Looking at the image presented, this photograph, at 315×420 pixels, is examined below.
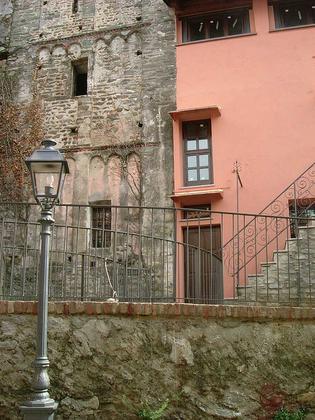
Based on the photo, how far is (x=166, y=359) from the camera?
5.33 m

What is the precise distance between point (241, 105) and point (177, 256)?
6471 millimetres

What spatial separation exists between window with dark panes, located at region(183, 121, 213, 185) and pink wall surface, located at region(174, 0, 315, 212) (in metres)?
0.29

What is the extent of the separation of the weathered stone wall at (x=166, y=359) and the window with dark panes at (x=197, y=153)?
790 centimetres

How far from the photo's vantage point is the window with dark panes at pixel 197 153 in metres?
13.2

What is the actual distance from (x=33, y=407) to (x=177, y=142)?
386 inches

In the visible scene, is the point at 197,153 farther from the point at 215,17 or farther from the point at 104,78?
the point at 215,17

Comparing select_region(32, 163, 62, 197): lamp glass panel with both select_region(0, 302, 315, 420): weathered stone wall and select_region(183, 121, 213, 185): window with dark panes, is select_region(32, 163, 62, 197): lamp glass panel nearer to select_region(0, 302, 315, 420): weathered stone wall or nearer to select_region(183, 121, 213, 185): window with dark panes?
select_region(0, 302, 315, 420): weathered stone wall

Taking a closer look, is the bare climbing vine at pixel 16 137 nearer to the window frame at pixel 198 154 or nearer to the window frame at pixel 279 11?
the window frame at pixel 198 154

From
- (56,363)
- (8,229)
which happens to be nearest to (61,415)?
(56,363)

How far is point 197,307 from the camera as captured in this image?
541 centimetres

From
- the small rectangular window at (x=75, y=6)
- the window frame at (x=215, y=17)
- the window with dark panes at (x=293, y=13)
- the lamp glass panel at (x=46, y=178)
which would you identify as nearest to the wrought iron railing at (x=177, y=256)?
the lamp glass panel at (x=46, y=178)

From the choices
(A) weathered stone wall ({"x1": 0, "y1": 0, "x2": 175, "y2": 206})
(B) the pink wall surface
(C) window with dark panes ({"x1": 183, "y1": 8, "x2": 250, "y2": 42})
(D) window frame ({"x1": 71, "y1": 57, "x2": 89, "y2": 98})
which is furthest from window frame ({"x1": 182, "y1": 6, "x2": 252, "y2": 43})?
(D) window frame ({"x1": 71, "y1": 57, "x2": 89, "y2": 98})

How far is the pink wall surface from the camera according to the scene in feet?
41.2

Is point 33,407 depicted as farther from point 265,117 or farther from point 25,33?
point 25,33
